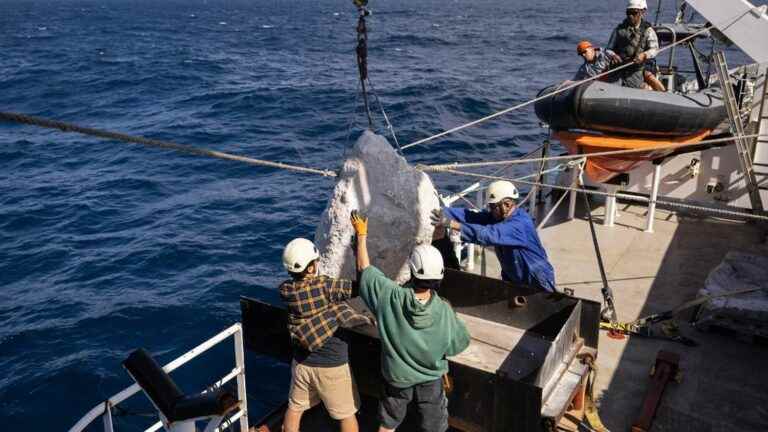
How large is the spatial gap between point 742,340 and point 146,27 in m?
64.1

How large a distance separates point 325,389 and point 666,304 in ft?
14.5

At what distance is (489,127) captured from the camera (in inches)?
837

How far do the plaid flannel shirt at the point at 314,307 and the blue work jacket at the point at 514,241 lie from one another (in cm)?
128

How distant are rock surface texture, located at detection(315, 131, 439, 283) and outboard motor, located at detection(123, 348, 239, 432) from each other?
8.50 feet

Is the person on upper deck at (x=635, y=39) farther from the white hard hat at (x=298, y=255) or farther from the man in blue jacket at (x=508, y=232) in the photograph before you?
the white hard hat at (x=298, y=255)

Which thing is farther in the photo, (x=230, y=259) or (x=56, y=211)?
(x=56, y=211)

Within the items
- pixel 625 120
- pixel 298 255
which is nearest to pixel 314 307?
pixel 298 255

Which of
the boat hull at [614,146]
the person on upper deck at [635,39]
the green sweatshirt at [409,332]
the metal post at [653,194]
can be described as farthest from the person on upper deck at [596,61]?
the green sweatshirt at [409,332]

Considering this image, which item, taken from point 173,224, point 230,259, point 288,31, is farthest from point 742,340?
point 288,31

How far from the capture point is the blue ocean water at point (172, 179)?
881 cm

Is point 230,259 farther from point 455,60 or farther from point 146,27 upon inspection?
point 146,27

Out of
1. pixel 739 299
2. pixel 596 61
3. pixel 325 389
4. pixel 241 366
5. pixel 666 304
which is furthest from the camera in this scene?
pixel 596 61

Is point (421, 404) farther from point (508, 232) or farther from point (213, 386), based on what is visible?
point (508, 232)

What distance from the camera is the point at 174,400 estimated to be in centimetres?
284
